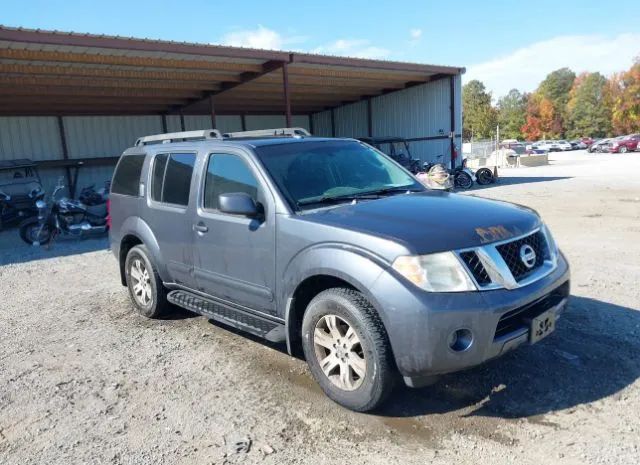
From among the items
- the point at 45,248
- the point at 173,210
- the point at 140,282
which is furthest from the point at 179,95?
the point at 173,210

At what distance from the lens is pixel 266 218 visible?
3756 millimetres

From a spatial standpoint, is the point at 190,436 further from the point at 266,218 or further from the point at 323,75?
the point at 323,75

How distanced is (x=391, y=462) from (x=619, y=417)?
1.47 m

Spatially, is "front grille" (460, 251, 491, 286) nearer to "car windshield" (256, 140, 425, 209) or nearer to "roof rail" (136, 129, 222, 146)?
"car windshield" (256, 140, 425, 209)

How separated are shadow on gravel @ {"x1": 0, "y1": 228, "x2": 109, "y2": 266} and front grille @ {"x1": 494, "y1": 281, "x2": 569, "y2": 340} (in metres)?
8.73

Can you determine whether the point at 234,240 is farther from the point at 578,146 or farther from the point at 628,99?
the point at 628,99

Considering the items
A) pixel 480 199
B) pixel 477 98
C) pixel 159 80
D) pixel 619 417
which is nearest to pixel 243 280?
pixel 480 199

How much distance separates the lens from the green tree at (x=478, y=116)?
6911cm

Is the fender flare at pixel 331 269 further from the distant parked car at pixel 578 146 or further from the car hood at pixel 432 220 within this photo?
the distant parked car at pixel 578 146

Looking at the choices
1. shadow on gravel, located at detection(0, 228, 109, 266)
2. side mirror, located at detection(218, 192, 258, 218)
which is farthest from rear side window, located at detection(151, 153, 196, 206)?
shadow on gravel, located at detection(0, 228, 109, 266)

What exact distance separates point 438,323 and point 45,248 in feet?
32.2

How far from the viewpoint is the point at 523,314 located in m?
3.18

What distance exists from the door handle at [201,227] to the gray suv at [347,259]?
2cm

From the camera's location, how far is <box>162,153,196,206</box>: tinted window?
15.1 ft
